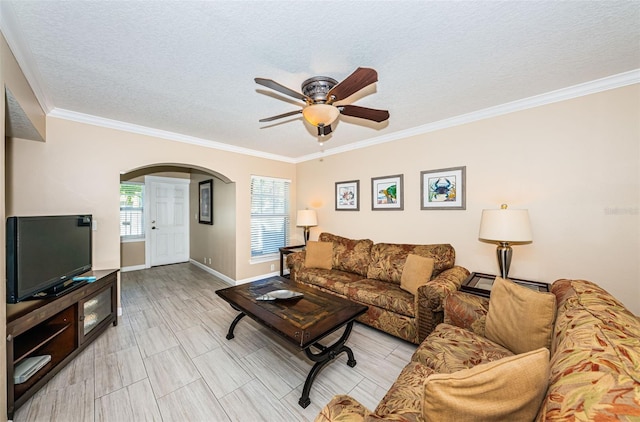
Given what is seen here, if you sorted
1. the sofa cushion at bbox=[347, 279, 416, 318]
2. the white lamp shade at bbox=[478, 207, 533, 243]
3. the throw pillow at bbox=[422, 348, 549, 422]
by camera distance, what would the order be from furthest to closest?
the sofa cushion at bbox=[347, 279, 416, 318]
the white lamp shade at bbox=[478, 207, 533, 243]
the throw pillow at bbox=[422, 348, 549, 422]

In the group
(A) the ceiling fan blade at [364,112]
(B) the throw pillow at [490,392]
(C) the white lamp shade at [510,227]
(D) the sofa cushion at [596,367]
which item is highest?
(A) the ceiling fan blade at [364,112]

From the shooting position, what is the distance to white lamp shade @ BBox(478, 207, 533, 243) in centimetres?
216

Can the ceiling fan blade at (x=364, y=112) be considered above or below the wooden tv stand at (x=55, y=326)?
above

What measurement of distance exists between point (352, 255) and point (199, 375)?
2333 millimetres

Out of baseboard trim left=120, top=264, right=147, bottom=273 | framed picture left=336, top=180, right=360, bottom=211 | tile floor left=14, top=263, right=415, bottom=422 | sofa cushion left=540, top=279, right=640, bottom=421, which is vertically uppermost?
framed picture left=336, top=180, right=360, bottom=211

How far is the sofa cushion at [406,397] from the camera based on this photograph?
1.13m

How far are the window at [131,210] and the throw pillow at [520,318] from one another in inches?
259

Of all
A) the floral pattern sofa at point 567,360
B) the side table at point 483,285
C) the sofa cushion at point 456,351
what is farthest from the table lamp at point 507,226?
the sofa cushion at point 456,351

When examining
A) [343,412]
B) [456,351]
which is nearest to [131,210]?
[343,412]

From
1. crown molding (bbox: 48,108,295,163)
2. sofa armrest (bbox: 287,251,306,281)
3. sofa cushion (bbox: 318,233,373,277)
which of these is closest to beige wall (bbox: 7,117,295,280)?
crown molding (bbox: 48,108,295,163)

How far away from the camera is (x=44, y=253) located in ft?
6.56

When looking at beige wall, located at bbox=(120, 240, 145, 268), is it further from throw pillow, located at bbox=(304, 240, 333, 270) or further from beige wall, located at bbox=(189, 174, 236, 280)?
throw pillow, located at bbox=(304, 240, 333, 270)

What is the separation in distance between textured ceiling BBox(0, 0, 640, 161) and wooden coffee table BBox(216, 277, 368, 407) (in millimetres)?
1984

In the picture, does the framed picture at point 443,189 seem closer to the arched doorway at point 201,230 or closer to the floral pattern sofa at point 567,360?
the floral pattern sofa at point 567,360
